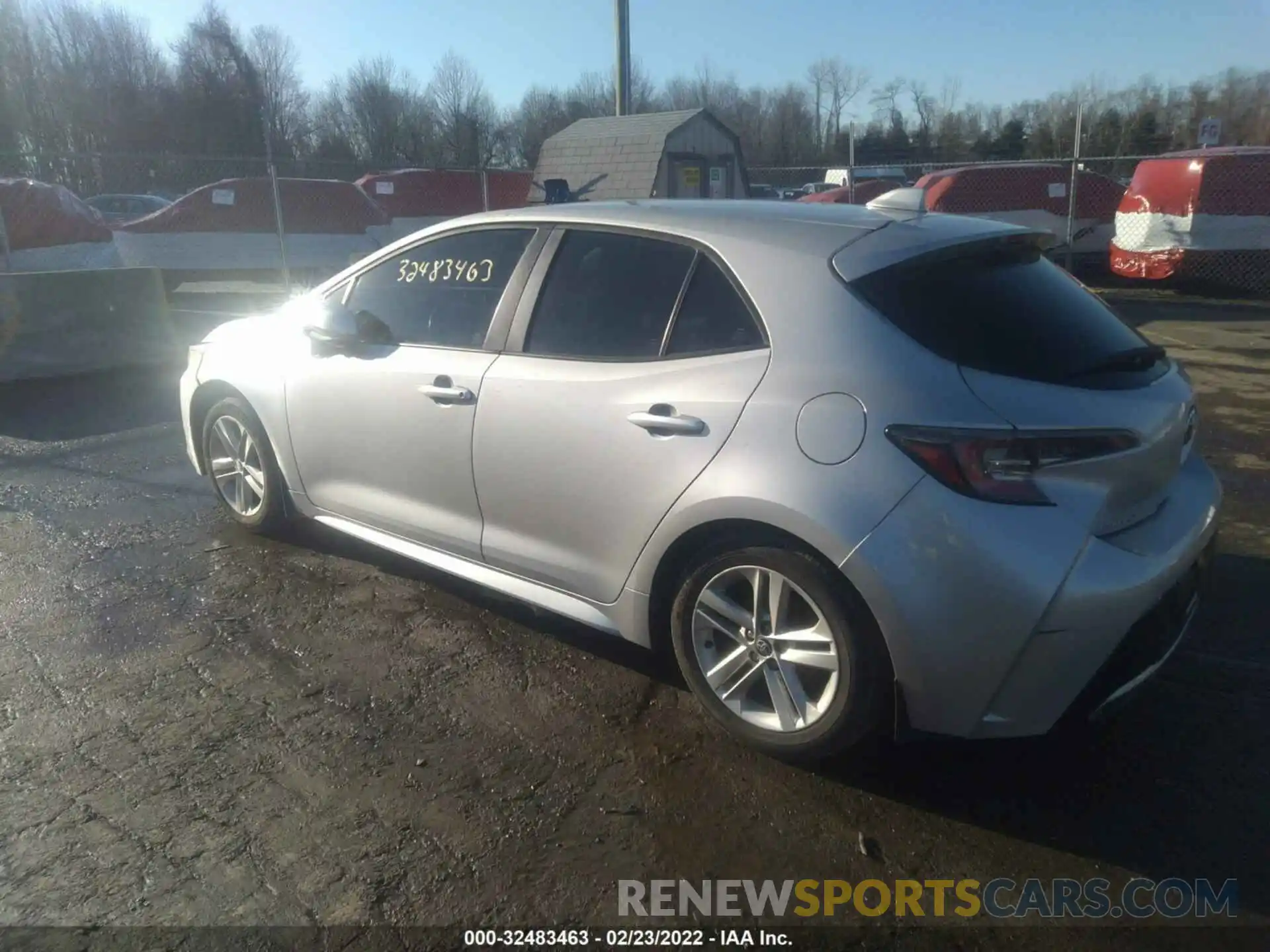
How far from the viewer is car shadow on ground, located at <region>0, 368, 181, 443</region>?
7.47m

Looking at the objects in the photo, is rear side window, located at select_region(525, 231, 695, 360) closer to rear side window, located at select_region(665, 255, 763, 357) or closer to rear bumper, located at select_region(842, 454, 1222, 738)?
rear side window, located at select_region(665, 255, 763, 357)

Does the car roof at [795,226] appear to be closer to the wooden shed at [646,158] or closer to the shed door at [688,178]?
the wooden shed at [646,158]

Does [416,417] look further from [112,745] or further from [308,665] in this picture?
[112,745]

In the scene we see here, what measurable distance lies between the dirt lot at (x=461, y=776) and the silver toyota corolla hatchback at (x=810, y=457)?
289 millimetres

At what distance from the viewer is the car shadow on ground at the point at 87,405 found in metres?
7.47

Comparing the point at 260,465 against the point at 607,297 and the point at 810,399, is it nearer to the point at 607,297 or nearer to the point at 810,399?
the point at 607,297

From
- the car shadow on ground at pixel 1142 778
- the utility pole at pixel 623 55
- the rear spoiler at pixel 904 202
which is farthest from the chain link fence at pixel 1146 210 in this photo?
the car shadow on ground at pixel 1142 778

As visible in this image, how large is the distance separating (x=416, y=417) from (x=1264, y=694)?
3.21 meters

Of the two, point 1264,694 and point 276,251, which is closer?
point 1264,694

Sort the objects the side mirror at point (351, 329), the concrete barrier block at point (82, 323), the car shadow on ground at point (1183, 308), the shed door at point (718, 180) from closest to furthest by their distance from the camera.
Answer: the side mirror at point (351, 329)
the concrete barrier block at point (82, 323)
the car shadow on ground at point (1183, 308)
the shed door at point (718, 180)

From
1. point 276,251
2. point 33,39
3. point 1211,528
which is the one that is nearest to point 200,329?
point 276,251

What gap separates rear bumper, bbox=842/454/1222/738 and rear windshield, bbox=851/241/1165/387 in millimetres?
454

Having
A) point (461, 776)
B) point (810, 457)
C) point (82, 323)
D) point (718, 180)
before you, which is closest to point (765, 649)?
point (810, 457)

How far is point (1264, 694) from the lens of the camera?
11.0ft
